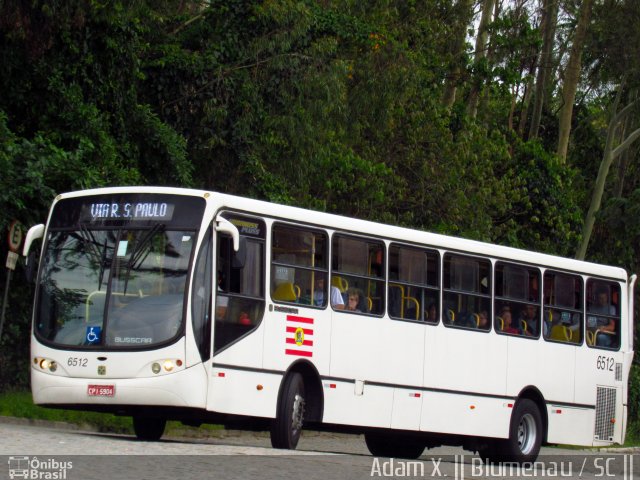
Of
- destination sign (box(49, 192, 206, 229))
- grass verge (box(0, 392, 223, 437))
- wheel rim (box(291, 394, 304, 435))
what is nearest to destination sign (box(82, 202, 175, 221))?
destination sign (box(49, 192, 206, 229))

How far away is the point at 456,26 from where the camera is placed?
115 ft

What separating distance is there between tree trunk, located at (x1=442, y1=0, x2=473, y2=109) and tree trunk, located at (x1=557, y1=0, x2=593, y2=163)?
382cm

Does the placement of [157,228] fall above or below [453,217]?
below

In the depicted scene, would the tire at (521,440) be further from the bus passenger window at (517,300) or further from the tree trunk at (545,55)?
the tree trunk at (545,55)

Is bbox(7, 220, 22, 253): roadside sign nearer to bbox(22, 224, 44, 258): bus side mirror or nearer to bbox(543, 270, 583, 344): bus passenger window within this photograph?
bbox(22, 224, 44, 258): bus side mirror

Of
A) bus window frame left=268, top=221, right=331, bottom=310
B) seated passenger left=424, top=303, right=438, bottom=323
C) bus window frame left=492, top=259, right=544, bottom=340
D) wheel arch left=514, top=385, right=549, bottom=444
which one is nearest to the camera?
bus window frame left=268, top=221, right=331, bottom=310

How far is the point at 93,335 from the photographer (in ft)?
45.1

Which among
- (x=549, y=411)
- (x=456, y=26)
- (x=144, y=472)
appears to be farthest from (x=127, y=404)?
(x=456, y=26)

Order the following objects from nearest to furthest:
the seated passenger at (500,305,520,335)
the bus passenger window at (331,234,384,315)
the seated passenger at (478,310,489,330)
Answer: the bus passenger window at (331,234,384,315)
the seated passenger at (478,310,489,330)
the seated passenger at (500,305,520,335)

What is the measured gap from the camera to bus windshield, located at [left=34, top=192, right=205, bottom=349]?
44.5ft

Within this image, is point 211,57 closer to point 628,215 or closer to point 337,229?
point 337,229

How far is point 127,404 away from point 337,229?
11.4 feet

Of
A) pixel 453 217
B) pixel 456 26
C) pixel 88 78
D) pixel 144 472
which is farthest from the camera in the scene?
pixel 456 26

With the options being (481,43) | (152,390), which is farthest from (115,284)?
(481,43)
